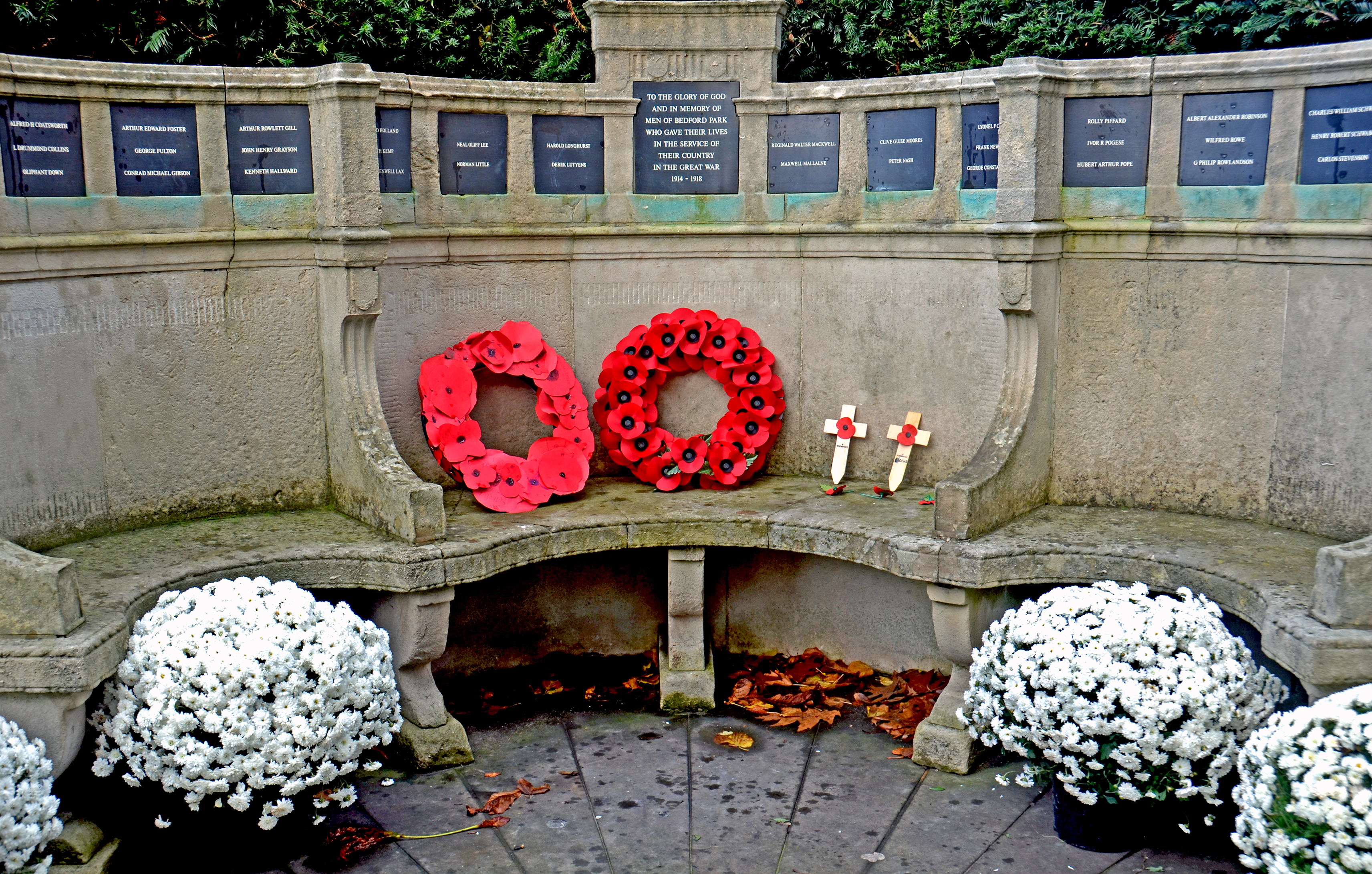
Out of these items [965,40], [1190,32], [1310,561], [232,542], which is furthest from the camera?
[965,40]

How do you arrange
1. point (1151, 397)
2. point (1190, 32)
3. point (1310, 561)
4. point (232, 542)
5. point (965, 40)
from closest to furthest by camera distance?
1. point (1310, 561)
2. point (232, 542)
3. point (1151, 397)
4. point (1190, 32)
5. point (965, 40)

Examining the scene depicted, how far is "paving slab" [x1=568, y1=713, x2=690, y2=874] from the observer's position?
4805 mm

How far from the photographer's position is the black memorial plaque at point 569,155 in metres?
6.59

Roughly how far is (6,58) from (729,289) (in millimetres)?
3552

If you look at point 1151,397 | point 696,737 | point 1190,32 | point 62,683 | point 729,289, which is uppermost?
point 1190,32

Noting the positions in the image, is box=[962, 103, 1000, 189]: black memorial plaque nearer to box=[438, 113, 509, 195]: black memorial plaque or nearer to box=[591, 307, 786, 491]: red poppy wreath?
box=[591, 307, 786, 491]: red poppy wreath

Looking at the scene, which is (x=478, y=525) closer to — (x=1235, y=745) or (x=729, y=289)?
(x=729, y=289)

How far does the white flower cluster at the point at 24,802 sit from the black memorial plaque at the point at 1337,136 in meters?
5.45

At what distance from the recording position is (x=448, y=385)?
20.9ft

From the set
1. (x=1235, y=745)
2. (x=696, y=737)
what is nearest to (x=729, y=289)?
(x=696, y=737)

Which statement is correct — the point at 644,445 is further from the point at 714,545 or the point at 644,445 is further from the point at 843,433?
the point at 843,433

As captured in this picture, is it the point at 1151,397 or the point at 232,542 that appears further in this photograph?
the point at 1151,397

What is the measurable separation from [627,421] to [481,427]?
2.52ft

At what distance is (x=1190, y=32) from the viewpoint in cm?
656
